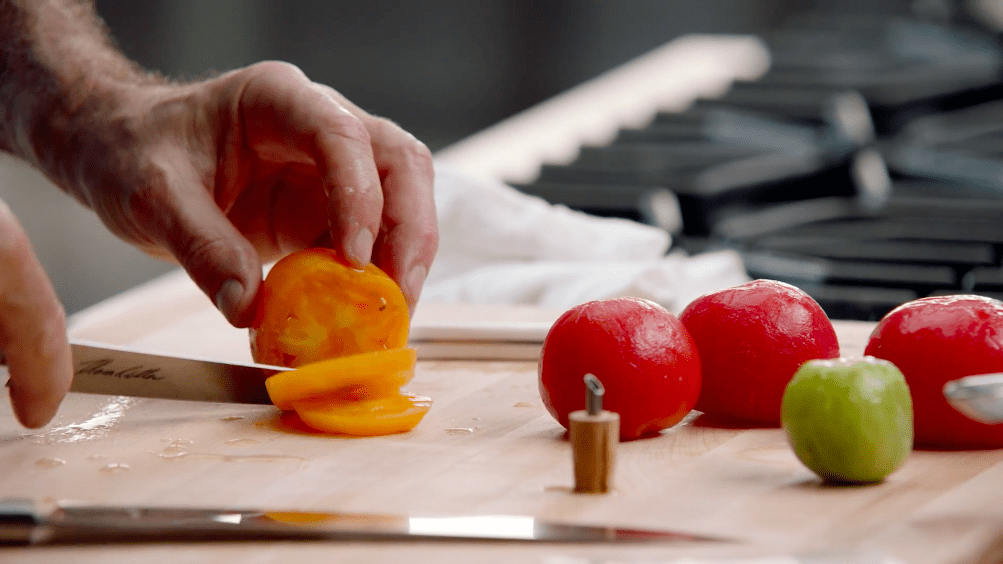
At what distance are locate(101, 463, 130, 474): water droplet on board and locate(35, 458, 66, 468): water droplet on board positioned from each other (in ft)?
0.17

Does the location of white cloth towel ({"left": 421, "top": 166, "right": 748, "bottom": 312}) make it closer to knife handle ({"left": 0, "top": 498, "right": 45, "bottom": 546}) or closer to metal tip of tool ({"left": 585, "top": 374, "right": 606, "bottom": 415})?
metal tip of tool ({"left": 585, "top": 374, "right": 606, "bottom": 415})

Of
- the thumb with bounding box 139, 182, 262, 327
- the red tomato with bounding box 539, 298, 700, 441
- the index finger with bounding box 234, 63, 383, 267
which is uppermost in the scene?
the index finger with bounding box 234, 63, 383, 267

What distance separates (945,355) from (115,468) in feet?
2.78

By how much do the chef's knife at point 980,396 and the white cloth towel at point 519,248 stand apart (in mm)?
1070

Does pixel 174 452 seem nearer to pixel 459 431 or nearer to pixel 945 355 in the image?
pixel 459 431

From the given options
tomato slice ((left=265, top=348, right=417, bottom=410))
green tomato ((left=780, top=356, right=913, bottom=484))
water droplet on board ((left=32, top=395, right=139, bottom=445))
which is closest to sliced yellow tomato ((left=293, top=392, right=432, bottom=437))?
tomato slice ((left=265, top=348, right=417, bottom=410))

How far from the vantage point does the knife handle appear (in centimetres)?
89

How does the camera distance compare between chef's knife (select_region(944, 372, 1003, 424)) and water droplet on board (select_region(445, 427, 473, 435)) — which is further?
water droplet on board (select_region(445, 427, 473, 435))

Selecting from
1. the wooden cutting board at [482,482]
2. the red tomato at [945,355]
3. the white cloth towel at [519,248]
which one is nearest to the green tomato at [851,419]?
the wooden cutting board at [482,482]

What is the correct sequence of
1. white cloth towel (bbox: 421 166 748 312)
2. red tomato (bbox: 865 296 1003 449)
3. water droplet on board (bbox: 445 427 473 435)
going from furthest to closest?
1. white cloth towel (bbox: 421 166 748 312)
2. water droplet on board (bbox: 445 427 473 435)
3. red tomato (bbox: 865 296 1003 449)

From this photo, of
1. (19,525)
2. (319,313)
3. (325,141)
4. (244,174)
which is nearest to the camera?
(19,525)

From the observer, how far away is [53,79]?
1721 mm

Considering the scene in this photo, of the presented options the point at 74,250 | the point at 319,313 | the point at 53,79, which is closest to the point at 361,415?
the point at 319,313

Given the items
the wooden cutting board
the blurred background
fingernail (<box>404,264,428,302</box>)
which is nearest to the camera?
the wooden cutting board
